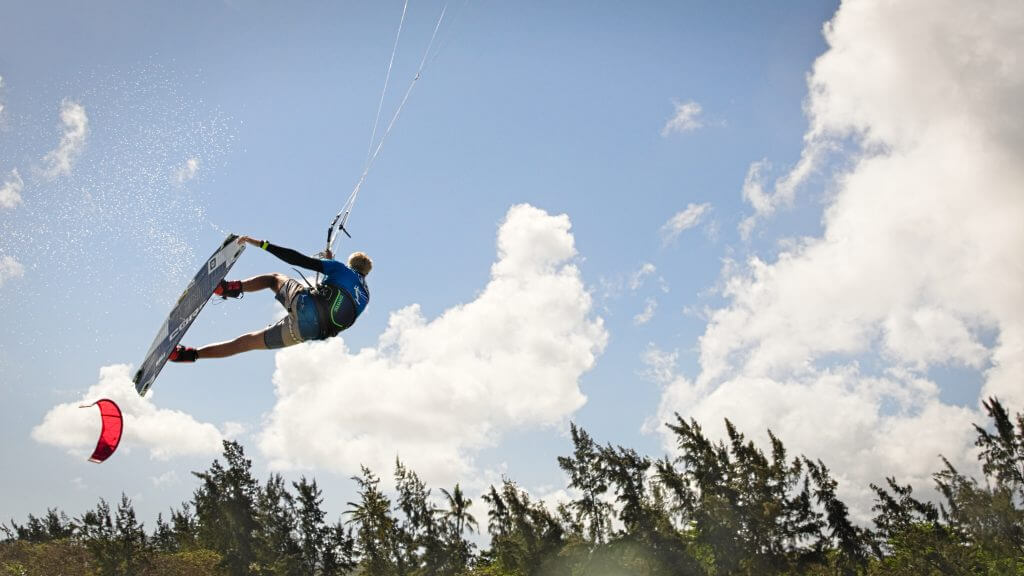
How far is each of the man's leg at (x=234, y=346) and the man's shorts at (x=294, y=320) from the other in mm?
119

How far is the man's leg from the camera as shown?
9094 mm

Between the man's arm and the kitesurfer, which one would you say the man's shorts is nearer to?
the kitesurfer

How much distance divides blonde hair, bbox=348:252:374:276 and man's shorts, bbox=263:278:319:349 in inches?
34.5

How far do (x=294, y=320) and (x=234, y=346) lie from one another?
3.80ft

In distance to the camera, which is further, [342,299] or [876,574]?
[876,574]

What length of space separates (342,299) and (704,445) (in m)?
31.4

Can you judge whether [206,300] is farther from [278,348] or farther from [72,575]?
[72,575]

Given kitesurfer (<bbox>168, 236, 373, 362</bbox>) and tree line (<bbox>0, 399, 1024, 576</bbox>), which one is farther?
tree line (<bbox>0, 399, 1024, 576</bbox>)

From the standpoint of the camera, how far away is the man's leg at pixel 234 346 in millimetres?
9094

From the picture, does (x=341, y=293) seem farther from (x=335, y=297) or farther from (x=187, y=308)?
(x=187, y=308)

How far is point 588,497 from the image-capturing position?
39.3 meters

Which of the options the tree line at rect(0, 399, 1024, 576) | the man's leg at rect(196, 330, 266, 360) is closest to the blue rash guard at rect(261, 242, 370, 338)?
the man's leg at rect(196, 330, 266, 360)

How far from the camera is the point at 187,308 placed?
9.12 metres

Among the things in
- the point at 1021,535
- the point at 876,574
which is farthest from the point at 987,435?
the point at 876,574
